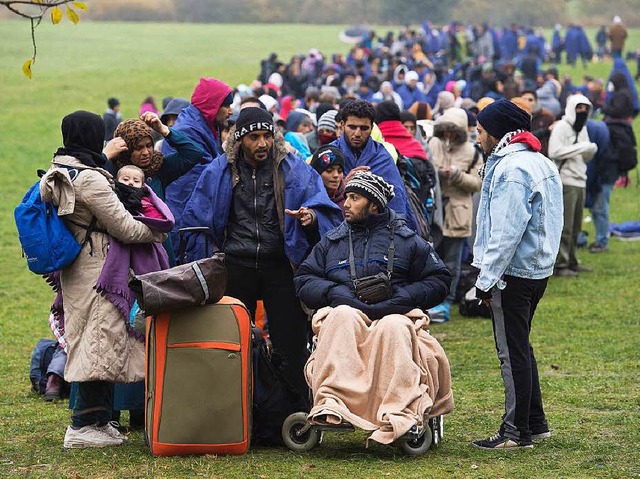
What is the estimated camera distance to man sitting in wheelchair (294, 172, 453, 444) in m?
6.48

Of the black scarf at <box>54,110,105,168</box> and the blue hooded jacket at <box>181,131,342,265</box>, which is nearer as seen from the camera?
the black scarf at <box>54,110,105,168</box>

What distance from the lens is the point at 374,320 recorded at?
22.5ft

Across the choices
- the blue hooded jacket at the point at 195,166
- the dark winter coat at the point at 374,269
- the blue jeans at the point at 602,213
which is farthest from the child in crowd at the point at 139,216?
the blue jeans at the point at 602,213

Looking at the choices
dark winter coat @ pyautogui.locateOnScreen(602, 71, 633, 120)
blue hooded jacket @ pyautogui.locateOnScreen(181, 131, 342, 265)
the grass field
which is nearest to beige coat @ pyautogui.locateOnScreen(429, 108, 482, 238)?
the grass field

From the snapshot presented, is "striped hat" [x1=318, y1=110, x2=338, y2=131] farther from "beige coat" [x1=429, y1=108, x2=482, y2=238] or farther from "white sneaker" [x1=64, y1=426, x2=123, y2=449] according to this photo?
"white sneaker" [x1=64, y1=426, x2=123, y2=449]

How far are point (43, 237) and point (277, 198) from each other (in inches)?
56.5

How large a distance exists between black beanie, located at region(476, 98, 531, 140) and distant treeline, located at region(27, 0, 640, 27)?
234 ft

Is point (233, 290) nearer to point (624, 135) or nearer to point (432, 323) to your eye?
point (432, 323)

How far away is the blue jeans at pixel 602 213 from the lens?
1658 cm

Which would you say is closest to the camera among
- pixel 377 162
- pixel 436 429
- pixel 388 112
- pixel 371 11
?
pixel 436 429

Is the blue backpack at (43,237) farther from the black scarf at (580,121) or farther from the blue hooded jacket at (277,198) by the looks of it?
the black scarf at (580,121)

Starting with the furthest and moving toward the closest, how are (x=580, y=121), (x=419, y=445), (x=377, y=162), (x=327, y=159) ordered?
(x=580, y=121) → (x=377, y=162) → (x=327, y=159) → (x=419, y=445)

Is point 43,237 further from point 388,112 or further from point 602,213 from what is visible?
point 602,213

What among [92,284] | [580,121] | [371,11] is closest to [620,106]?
[580,121]
